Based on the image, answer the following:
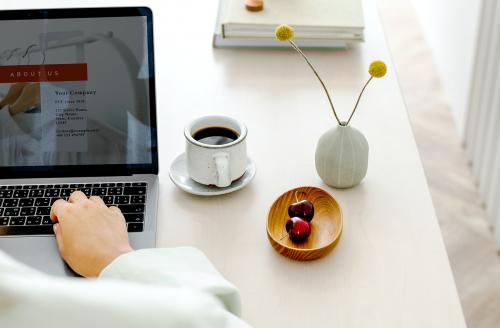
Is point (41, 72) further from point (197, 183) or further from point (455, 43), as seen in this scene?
point (455, 43)

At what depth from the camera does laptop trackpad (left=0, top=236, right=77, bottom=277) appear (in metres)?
1.00

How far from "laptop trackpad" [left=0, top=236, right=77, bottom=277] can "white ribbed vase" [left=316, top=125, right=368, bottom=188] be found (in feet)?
1.35

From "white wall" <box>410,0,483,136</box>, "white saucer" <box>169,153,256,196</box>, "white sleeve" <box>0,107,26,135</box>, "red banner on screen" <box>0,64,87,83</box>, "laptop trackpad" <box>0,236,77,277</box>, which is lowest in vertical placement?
"white wall" <box>410,0,483,136</box>

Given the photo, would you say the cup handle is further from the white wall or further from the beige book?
the white wall

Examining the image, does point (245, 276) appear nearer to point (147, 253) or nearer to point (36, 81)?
point (147, 253)

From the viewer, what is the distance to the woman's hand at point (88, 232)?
0.97 m

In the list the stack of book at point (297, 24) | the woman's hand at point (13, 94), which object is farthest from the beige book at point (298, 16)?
the woman's hand at point (13, 94)

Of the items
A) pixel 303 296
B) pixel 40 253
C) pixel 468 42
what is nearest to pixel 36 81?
pixel 40 253

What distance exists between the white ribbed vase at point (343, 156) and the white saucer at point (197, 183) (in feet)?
0.37

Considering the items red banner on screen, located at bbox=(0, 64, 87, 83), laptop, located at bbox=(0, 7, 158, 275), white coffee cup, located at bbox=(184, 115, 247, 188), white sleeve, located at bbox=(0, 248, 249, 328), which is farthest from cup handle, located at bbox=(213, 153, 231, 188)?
white sleeve, located at bbox=(0, 248, 249, 328)

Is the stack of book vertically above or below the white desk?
above

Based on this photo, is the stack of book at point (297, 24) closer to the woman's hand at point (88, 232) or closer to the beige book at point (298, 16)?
the beige book at point (298, 16)

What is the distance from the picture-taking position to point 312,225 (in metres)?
1.08

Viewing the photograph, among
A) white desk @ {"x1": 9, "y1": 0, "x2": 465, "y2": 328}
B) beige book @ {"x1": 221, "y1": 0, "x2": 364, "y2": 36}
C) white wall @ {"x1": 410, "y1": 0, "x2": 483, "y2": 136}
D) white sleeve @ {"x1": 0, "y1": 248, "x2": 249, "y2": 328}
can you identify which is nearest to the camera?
white sleeve @ {"x1": 0, "y1": 248, "x2": 249, "y2": 328}
